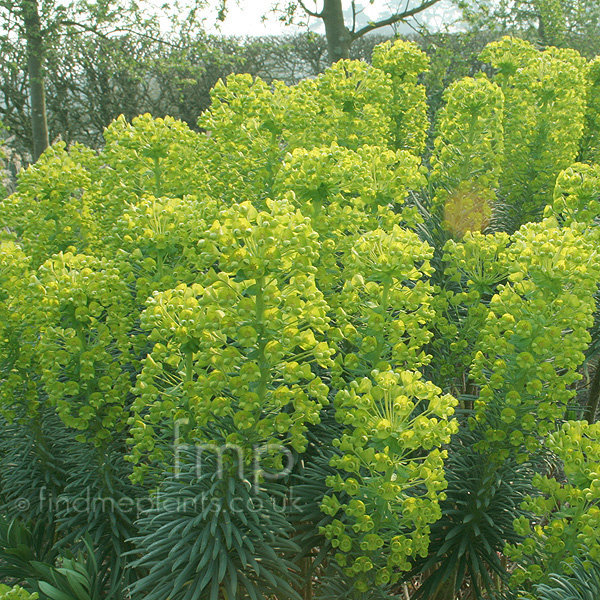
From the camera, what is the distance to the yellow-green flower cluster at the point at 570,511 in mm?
2055

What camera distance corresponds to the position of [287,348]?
201 centimetres

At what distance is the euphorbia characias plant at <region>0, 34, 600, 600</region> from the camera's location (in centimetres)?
207

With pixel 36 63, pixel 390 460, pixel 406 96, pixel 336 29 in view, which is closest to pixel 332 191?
pixel 390 460

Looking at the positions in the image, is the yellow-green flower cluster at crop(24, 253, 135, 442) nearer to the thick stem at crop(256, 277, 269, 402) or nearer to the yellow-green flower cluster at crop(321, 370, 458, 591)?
the thick stem at crop(256, 277, 269, 402)

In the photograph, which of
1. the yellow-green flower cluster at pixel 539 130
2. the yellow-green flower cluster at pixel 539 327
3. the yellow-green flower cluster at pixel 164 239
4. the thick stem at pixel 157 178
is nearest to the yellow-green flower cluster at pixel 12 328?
the yellow-green flower cluster at pixel 164 239

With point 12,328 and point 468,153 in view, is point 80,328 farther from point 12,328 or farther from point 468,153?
point 468,153

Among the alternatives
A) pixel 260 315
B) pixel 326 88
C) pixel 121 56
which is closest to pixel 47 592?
pixel 260 315

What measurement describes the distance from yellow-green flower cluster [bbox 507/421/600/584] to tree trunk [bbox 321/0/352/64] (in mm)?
6517

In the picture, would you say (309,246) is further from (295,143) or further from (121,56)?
(121,56)

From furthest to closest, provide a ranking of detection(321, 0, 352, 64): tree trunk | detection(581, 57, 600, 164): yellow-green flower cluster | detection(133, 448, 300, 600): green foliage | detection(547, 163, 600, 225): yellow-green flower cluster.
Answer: detection(321, 0, 352, 64): tree trunk, detection(581, 57, 600, 164): yellow-green flower cluster, detection(547, 163, 600, 225): yellow-green flower cluster, detection(133, 448, 300, 600): green foliage

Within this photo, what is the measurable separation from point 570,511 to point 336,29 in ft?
22.9

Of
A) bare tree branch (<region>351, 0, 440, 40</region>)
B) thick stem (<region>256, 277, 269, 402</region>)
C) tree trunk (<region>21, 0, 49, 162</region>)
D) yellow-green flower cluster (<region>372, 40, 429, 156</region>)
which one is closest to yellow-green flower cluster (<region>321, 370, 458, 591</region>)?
thick stem (<region>256, 277, 269, 402</region>)

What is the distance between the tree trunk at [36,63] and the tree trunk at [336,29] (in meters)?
4.19

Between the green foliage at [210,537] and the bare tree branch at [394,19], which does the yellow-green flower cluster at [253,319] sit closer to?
the green foliage at [210,537]
